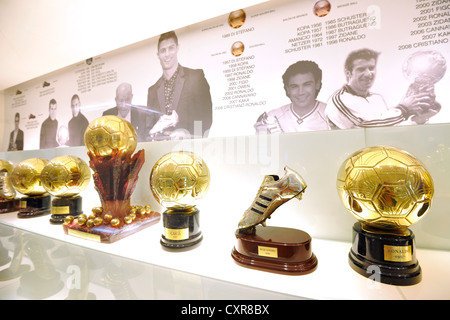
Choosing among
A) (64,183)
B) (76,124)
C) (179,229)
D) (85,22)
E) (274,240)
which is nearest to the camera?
(274,240)

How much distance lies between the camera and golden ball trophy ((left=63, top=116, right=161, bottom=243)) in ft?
2.75

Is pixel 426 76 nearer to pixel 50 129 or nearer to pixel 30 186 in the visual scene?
pixel 30 186

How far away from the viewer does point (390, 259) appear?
515 millimetres

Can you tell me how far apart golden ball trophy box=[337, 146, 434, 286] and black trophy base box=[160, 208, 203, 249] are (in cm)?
52

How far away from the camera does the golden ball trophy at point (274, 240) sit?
574mm

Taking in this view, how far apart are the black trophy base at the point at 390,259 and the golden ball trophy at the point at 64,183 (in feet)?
4.09

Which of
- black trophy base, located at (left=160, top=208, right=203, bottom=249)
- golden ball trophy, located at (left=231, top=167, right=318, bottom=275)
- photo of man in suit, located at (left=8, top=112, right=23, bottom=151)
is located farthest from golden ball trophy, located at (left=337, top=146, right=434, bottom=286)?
photo of man in suit, located at (left=8, top=112, right=23, bottom=151)

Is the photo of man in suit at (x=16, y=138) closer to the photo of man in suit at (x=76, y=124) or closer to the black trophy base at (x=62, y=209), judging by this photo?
the photo of man in suit at (x=76, y=124)

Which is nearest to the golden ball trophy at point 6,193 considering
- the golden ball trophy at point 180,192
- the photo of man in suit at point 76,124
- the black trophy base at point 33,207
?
the black trophy base at point 33,207

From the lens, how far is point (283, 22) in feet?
3.29

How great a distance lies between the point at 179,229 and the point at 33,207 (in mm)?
1081

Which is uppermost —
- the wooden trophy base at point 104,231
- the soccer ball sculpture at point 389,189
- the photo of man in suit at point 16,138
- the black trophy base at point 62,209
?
the photo of man in suit at point 16,138

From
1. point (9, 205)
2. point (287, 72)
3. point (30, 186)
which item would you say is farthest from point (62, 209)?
point (287, 72)
